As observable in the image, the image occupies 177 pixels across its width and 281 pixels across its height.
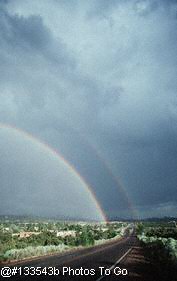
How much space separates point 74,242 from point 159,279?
5517 centimetres

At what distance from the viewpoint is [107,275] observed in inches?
940

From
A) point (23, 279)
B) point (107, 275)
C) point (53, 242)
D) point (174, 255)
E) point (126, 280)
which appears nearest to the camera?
point (23, 279)

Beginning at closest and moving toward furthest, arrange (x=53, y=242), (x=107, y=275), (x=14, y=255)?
(x=107, y=275), (x=14, y=255), (x=53, y=242)

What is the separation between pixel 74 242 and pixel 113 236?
65.7 metres

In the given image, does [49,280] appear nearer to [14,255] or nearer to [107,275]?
[107,275]

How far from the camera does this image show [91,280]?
20797 mm

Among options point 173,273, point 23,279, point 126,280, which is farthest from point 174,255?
point 23,279

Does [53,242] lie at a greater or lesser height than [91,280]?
greater

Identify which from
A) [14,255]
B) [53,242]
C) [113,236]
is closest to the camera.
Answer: [14,255]

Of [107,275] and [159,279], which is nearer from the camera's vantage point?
[159,279]

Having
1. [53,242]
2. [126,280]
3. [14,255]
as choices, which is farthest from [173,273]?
[53,242]

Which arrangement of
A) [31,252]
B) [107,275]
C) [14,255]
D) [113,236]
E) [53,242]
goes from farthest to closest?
[113,236] → [53,242] → [31,252] → [14,255] → [107,275]

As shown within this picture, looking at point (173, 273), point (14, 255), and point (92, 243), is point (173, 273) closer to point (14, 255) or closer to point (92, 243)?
point (14, 255)

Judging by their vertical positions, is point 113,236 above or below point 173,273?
above
